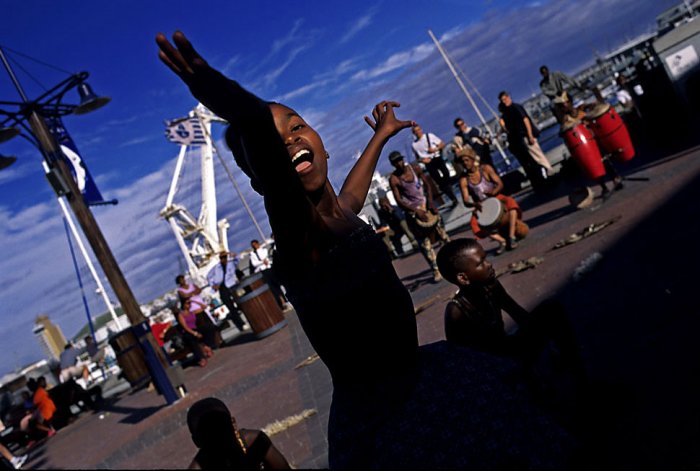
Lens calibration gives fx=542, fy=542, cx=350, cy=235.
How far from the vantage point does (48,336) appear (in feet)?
74.4

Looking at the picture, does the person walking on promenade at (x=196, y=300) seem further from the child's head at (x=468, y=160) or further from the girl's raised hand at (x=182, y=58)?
→ the girl's raised hand at (x=182, y=58)

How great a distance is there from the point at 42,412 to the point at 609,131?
14.0 meters

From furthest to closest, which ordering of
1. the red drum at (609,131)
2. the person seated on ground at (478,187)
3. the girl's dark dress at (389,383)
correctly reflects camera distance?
the red drum at (609,131) < the person seated on ground at (478,187) < the girl's dark dress at (389,383)

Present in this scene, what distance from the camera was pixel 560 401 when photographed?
10.1ft

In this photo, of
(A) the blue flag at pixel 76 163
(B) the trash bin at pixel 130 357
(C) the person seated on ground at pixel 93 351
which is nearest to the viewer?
(A) the blue flag at pixel 76 163

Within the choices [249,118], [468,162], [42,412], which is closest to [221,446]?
[249,118]


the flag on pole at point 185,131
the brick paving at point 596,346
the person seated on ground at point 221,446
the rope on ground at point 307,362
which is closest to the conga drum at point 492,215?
the brick paving at point 596,346

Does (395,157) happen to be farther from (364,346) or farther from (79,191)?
(364,346)

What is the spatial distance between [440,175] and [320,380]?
8453 millimetres

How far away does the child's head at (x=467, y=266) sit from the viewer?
2805mm

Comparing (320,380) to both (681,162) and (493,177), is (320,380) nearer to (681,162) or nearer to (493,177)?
(493,177)

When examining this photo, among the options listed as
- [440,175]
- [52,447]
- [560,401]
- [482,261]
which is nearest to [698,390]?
[560,401]

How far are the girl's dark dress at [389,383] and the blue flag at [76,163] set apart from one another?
30.7 feet

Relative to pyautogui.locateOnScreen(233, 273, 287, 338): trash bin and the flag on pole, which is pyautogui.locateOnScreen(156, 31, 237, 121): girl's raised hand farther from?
the flag on pole
